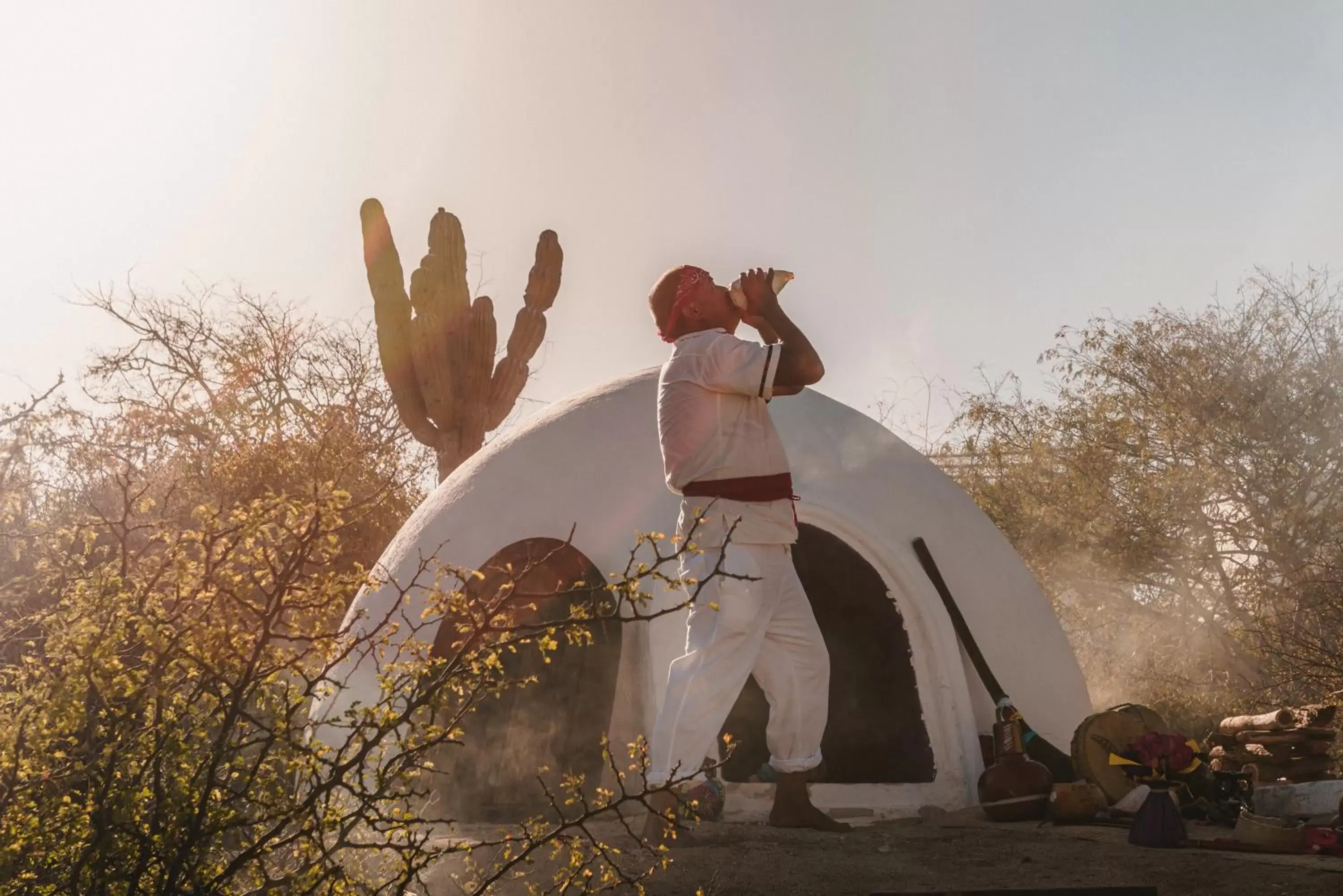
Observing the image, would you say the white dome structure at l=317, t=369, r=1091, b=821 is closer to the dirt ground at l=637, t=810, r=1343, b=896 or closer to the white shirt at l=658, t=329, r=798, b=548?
the dirt ground at l=637, t=810, r=1343, b=896

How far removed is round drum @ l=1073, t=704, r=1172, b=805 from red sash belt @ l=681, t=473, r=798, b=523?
70.7 inches

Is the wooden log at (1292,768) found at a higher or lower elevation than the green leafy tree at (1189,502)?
lower

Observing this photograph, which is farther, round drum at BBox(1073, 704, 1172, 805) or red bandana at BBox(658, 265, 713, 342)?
round drum at BBox(1073, 704, 1172, 805)

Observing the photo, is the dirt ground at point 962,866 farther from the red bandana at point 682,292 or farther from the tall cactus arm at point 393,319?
the tall cactus arm at point 393,319

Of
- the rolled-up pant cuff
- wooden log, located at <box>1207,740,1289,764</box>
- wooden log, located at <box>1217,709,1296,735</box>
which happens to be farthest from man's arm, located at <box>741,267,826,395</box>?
wooden log, located at <box>1217,709,1296,735</box>

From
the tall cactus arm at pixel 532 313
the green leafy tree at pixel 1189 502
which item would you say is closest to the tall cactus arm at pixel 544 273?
the tall cactus arm at pixel 532 313

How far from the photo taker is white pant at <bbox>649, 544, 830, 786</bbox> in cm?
347

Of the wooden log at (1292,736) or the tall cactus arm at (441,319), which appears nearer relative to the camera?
the wooden log at (1292,736)

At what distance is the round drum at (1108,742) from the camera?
4391mm

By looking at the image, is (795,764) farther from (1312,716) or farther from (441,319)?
(441,319)

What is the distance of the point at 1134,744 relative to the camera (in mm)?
3590

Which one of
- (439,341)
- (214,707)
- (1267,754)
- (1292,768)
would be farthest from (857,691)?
(439,341)

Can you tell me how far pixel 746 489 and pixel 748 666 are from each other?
0.61m

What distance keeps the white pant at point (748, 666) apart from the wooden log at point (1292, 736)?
2.13 m
